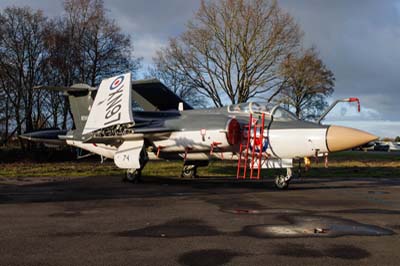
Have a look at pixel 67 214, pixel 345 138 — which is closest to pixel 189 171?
pixel 345 138

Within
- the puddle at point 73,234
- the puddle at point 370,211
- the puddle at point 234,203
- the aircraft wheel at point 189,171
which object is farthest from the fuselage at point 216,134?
the puddle at point 73,234

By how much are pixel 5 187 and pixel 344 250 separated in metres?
10.6

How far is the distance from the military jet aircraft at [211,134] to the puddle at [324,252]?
626 centimetres

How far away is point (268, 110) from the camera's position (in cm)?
1326

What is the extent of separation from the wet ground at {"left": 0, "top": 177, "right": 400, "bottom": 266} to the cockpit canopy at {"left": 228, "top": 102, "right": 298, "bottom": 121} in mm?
2819

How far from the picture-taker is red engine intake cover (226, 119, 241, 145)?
1278 cm

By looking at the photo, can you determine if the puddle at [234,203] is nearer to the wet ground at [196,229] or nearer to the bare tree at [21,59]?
the wet ground at [196,229]

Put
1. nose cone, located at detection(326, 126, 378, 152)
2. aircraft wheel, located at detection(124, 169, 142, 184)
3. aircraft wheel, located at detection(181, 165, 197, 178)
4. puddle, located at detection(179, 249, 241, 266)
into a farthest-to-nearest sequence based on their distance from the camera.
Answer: aircraft wheel, located at detection(181, 165, 197, 178), aircraft wheel, located at detection(124, 169, 142, 184), nose cone, located at detection(326, 126, 378, 152), puddle, located at detection(179, 249, 241, 266)

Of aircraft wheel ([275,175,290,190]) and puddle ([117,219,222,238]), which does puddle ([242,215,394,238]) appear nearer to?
puddle ([117,219,222,238])

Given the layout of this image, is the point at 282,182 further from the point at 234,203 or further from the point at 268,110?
the point at 234,203

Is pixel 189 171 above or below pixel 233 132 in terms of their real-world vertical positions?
below

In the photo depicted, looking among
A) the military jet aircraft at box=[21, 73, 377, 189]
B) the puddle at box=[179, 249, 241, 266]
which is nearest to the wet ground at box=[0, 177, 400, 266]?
the puddle at box=[179, 249, 241, 266]

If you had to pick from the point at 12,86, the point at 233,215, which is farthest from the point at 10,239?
the point at 12,86

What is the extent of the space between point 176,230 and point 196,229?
32 centimetres
